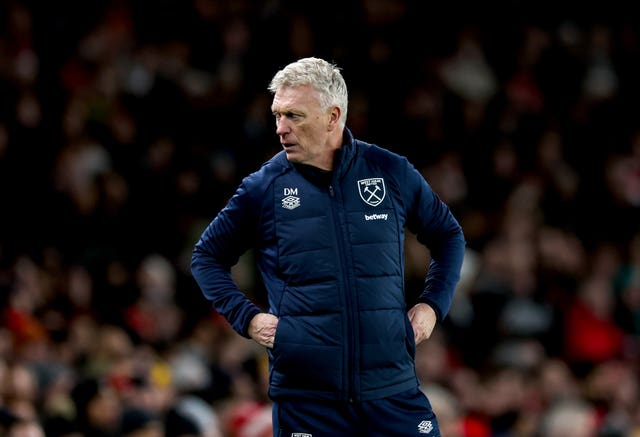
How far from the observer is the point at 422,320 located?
4609 mm

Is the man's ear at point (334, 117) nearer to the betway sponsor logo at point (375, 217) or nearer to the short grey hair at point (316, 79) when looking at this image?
the short grey hair at point (316, 79)

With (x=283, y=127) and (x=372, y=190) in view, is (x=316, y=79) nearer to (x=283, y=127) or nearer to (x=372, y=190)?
(x=283, y=127)

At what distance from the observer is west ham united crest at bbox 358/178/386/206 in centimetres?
446

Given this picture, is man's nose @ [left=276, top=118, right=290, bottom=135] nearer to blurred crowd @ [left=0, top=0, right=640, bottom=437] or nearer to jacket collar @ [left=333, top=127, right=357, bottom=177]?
jacket collar @ [left=333, top=127, right=357, bottom=177]

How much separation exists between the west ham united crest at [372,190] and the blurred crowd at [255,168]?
3.16m

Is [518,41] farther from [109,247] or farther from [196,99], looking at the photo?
[109,247]

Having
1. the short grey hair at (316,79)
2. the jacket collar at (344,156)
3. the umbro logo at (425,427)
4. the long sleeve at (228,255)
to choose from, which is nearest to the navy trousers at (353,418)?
the umbro logo at (425,427)

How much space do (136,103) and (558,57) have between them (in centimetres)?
484

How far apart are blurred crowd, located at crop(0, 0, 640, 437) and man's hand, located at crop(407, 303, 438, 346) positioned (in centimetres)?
291

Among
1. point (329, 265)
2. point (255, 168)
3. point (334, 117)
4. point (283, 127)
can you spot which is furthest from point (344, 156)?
point (255, 168)

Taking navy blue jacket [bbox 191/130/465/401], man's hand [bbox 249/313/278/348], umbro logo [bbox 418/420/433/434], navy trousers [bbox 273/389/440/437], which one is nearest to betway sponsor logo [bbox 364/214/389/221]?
navy blue jacket [bbox 191/130/465/401]

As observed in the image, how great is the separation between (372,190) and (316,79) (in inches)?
18.1

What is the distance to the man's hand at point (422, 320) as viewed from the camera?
15.0 feet

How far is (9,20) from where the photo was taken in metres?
11.4
